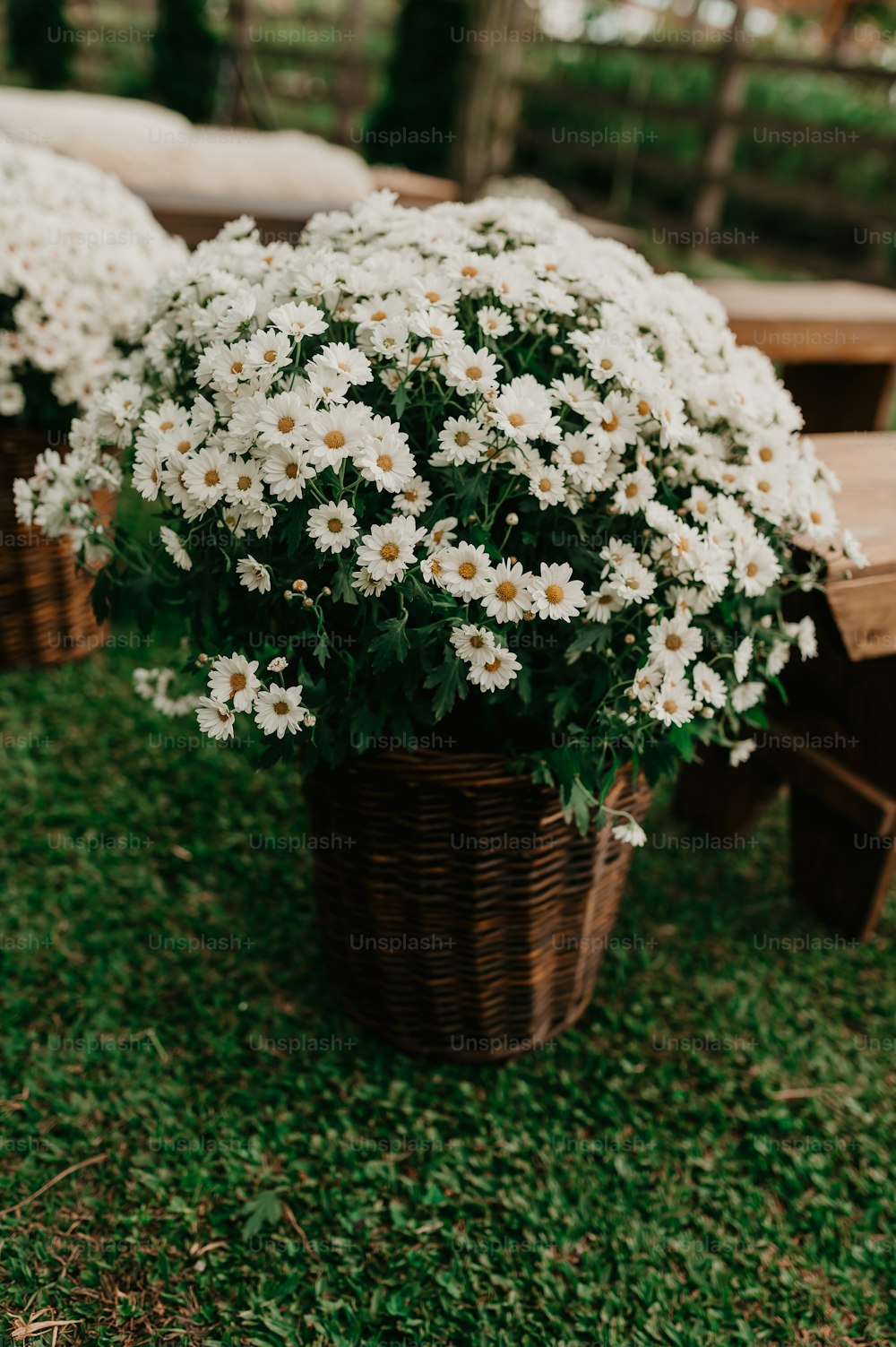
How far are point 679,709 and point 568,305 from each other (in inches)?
24.8

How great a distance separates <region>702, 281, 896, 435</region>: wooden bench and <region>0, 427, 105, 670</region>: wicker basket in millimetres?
2059

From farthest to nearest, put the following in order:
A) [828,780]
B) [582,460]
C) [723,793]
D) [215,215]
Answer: [215,215]
[723,793]
[828,780]
[582,460]

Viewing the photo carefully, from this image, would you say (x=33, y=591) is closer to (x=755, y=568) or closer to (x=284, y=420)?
(x=284, y=420)

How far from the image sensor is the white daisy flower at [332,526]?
131cm

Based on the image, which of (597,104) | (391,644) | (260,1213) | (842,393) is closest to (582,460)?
(391,644)

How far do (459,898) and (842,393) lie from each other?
295 cm

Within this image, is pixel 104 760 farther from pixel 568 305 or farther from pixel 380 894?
pixel 568 305

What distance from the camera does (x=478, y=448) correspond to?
136 cm

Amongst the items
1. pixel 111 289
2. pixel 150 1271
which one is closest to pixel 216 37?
pixel 111 289

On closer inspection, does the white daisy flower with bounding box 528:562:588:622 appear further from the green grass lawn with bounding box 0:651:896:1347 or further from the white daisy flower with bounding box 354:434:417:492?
the green grass lawn with bounding box 0:651:896:1347

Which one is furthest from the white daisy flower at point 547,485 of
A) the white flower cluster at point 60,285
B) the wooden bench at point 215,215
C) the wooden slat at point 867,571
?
the wooden bench at point 215,215

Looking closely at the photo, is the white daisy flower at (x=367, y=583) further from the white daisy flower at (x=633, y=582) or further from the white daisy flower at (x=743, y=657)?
the white daisy flower at (x=743, y=657)

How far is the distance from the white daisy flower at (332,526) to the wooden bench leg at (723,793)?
1.39m

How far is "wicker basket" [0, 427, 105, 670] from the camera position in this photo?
2496mm
